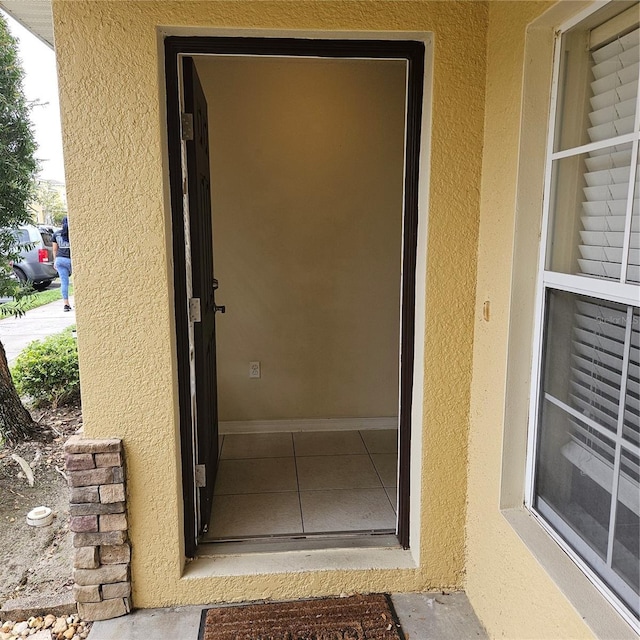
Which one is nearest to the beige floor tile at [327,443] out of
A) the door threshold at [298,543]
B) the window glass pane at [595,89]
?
the door threshold at [298,543]

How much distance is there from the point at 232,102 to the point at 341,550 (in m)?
2.54

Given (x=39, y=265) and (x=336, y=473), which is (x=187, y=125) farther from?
(x=39, y=265)

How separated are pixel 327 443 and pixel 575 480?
2.01 metres

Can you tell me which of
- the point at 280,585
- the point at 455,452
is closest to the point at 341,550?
the point at 280,585

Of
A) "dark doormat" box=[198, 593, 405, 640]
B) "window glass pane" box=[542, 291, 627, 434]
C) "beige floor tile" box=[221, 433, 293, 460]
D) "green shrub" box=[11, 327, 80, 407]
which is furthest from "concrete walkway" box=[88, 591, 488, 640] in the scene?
"green shrub" box=[11, 327, 80, 407]

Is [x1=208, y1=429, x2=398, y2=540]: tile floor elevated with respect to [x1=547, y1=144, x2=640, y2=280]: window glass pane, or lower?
lower

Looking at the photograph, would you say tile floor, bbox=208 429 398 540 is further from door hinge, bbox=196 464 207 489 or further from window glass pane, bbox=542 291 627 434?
window glass pane, bbox=542 291 627 434

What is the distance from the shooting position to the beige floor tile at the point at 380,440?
321 cm

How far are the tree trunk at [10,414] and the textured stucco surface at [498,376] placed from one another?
2712 mm

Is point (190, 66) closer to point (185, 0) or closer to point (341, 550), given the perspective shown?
point (185, 0)

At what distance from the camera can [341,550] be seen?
83.4 inches

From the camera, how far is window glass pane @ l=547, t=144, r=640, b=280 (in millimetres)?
1229

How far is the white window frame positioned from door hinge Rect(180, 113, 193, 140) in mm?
1223

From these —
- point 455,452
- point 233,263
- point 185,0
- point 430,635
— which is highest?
point 185,0
